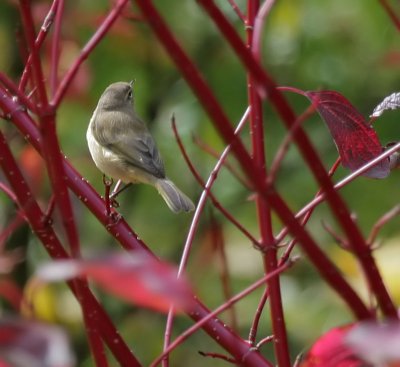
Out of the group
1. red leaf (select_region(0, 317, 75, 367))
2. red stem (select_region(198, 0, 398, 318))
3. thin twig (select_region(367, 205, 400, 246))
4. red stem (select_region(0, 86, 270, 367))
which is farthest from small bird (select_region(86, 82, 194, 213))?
red leaf (select_region(0, 317, 75, 367))

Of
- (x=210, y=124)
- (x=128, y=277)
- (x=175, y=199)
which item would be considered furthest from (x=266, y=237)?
(x=210, y=124)

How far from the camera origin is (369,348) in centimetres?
51

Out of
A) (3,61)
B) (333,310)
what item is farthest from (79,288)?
(3,61)

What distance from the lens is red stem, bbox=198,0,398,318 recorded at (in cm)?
61

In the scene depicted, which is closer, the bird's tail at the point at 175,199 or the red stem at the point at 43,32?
the red stem at the point at 43,32

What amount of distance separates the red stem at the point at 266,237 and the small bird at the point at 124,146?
0.92 metres

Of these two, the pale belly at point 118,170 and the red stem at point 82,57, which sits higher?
the red stem at point 82,57

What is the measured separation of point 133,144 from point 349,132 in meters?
1.37

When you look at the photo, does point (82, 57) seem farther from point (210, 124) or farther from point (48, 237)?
point (210, 124)

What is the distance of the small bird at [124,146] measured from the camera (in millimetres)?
2150

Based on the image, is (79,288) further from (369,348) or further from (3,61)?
(3,61)

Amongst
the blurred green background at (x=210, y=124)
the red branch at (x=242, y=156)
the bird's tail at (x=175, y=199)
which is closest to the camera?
the red branch at (x=242, y=156)

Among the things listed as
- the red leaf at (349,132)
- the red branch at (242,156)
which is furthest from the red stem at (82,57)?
the red leaf at (349,132)

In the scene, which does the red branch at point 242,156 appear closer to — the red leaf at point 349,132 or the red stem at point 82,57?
the red stem at point 82,57
